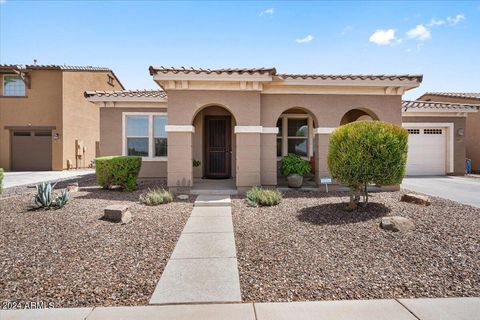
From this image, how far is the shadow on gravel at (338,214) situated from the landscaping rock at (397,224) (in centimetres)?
58

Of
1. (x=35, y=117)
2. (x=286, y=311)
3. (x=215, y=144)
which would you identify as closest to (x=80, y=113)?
(x=35, y=117)

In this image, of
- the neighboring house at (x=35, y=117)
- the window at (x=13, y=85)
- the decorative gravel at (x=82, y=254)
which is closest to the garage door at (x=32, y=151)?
the neighboring house at (x=35, y=117)

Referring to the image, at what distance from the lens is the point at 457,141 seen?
47.2 ft

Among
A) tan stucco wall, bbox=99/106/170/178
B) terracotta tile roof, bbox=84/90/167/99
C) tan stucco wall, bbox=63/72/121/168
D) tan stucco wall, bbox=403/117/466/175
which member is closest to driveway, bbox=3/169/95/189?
tan stucco wall, bbox=63/72/121/168

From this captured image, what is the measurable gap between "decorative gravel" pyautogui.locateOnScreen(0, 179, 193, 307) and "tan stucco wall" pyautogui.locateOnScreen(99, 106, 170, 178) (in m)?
4.88

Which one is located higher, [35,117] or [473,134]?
[35,117]

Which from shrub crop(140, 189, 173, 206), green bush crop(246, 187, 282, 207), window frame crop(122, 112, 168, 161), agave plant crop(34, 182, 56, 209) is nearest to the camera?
agave plant crop(34, 182, 56, 209)

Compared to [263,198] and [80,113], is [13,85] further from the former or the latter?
[263,198]

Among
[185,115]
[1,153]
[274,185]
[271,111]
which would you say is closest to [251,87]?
[271,111]

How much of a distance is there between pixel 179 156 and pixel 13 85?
18244mm

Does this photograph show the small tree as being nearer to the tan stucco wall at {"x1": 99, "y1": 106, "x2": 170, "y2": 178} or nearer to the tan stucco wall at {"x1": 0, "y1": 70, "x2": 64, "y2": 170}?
the tan stucco wall at {"x1": 99, "y1": 106, "x2": 170, "y2": 178}

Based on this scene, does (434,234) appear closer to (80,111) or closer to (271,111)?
(271,111)

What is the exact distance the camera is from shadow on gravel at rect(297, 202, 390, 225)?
5.64m

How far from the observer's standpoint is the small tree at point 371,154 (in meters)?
6.04
